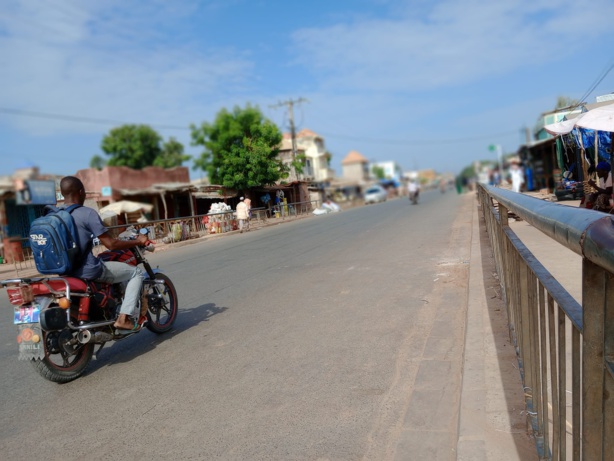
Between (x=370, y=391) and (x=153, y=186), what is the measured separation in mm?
27102

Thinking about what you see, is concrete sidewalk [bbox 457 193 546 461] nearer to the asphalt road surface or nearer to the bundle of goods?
the asphalt road surface

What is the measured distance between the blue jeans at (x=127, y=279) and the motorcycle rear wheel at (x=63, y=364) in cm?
45

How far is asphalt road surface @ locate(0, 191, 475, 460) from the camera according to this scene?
2.99m

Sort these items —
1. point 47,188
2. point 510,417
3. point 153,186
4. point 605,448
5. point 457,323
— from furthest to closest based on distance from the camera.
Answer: point 153,186 < point 457,323 < point 47,188 < point 510,417 < point 605,448

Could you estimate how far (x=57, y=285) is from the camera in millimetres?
4188

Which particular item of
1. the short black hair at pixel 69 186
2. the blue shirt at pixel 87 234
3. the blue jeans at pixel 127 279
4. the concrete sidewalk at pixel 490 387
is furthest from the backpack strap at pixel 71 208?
the concrete sidewalk at pixel 490 387

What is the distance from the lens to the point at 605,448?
1.30m

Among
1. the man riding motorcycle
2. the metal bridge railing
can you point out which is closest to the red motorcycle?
the man riding motorcycle

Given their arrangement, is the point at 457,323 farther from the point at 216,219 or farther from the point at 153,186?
the point at 153,186

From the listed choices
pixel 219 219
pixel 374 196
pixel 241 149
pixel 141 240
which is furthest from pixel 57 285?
pixel 374 196

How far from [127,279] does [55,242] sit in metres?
0.84

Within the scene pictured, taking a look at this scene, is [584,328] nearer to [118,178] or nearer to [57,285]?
[57,285]

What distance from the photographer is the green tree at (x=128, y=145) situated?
49194mm

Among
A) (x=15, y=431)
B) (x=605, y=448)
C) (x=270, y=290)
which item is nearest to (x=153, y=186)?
(x=270, y=290)
